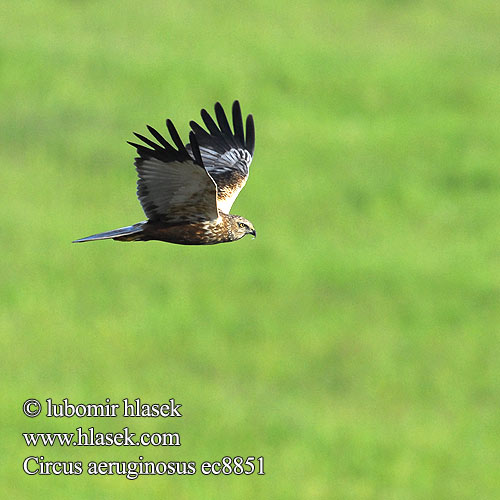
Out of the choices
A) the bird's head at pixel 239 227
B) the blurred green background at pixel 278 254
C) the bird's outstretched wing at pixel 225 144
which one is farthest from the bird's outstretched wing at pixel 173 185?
the blurred green background at pixel 278 254

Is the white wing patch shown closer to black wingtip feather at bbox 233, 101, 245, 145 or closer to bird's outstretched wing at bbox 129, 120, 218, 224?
bird's outstretched wing at bbox 129, 120, 218, 224

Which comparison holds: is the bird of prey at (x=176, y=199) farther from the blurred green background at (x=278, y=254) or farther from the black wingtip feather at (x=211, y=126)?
the blurred green background at (x=278, y=254)

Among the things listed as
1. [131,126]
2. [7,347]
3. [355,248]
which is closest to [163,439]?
[7,347]

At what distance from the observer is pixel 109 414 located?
39531mm

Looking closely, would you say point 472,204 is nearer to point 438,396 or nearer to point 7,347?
point 438,396

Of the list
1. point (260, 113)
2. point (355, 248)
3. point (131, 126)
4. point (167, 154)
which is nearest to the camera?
point (167, 154)

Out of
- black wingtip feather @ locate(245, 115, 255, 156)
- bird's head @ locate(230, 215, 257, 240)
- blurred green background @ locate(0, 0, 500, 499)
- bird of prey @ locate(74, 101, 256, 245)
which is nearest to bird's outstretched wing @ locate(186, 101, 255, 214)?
black wingtip feather @ locate(245, 115, 255, 156)

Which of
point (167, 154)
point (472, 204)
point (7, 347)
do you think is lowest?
point (167, 154)

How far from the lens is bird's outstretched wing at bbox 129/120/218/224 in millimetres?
8555

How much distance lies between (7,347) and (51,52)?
24.4 meters

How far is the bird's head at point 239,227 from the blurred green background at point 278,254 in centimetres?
2630

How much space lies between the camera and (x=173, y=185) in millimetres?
8727

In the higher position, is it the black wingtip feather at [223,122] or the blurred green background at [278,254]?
the blurred green background at [278,254]

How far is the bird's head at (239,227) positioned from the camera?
30.1ft
